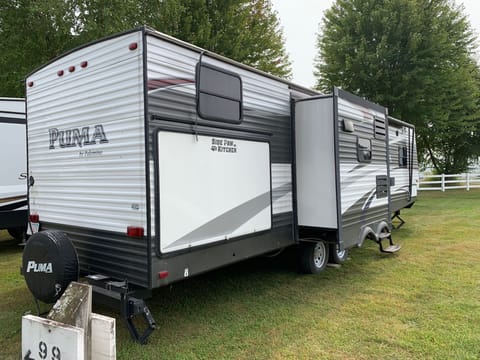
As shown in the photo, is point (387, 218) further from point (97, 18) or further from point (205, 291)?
point (97, 18)

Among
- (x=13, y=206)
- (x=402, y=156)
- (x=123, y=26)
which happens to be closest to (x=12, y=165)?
(x=13, y=206)

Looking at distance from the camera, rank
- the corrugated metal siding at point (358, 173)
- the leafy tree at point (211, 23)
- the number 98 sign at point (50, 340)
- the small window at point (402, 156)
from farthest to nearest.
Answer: the leafy tree at point (211, 23) → the small window at point (402, 156) → the corrugated metal siding at point (358, 173) → the number 98 sign at point (50, 340)

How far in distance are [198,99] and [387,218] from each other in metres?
4.49

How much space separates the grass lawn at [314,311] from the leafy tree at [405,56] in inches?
447

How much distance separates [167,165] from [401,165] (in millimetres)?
7268

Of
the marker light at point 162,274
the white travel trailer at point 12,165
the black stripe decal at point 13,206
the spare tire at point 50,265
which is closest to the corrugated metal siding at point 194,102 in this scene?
the marker light at point 162,274

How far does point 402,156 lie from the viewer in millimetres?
9328

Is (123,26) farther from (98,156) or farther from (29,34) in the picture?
(98,156)

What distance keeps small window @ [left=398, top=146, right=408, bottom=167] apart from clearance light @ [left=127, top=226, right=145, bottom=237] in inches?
288

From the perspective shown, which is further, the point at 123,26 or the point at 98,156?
the point at 123,26

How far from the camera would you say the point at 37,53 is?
10.6 meters

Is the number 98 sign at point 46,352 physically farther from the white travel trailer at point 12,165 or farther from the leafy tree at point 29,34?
the leafy tree at point 29,34

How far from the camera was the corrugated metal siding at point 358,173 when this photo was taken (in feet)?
17.3

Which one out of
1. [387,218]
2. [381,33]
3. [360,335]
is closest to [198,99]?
[360,335]
